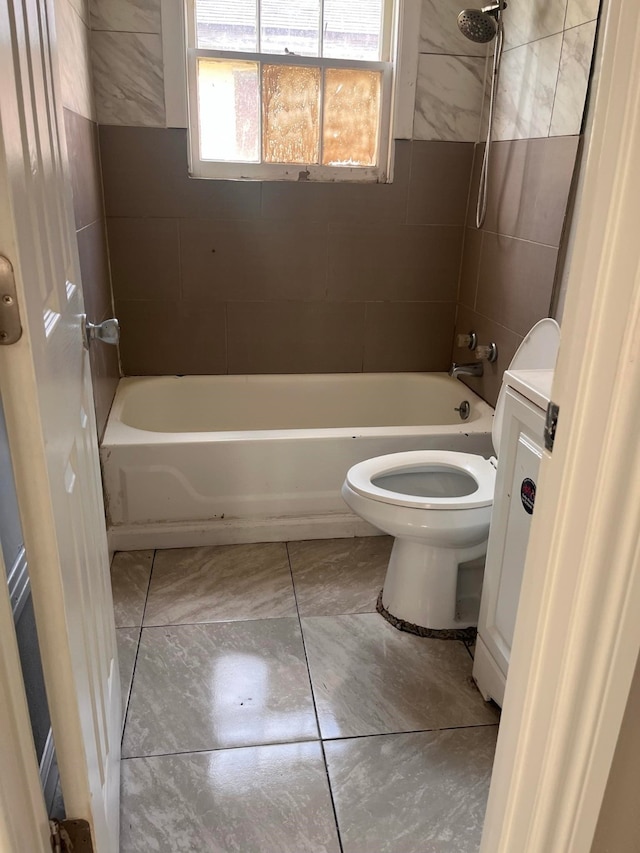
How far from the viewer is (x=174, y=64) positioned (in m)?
2.47

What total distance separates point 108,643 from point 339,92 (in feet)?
7.42

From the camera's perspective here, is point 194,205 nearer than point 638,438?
No

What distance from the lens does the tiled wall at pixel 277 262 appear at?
2652 millimetres

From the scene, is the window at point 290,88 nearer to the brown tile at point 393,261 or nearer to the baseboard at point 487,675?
the brown tile at point 393,261

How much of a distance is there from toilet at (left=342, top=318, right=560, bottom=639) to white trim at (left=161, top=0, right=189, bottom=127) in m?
1.58

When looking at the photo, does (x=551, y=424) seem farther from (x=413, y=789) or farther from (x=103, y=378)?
(x=103, y=378)

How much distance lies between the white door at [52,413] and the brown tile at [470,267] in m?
1.91

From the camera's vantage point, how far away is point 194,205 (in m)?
2.67

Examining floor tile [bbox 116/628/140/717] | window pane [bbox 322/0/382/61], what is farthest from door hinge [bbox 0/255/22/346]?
window pane [bbox 322/0/382/61]

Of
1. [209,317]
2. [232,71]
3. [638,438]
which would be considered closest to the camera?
[638,438]

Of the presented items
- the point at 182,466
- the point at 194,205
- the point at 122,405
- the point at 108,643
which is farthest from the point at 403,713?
the point at 194,205

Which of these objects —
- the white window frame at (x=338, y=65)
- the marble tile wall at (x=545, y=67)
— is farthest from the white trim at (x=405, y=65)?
the marble tile wall at (x=545, y=67)

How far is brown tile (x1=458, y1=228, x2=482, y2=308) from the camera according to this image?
2742 millimetres

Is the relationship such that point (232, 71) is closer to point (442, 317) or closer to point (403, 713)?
point (442, 317)
